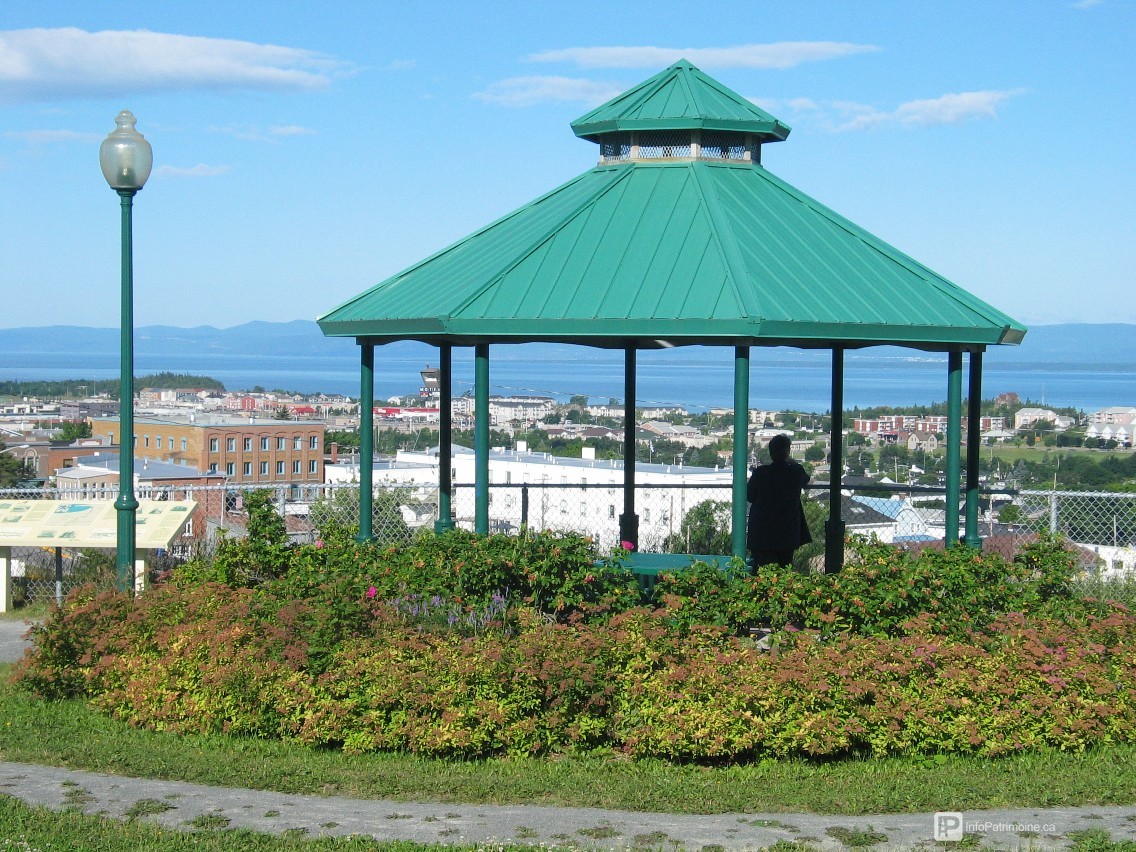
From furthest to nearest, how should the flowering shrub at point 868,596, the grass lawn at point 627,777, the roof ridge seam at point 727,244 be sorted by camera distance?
the roof ridge seam at point 727,244 < the flowering shrub at point 868,596 < the grass lawn at point 627,777

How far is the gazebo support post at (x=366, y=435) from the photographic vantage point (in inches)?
449

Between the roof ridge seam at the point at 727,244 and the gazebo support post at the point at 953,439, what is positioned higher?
the roof ridge seam at the point at 727,244

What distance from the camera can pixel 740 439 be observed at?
385 inches

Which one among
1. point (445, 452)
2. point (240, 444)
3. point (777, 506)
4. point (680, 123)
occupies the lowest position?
point (240, 444)

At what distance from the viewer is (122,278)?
34.1 ft

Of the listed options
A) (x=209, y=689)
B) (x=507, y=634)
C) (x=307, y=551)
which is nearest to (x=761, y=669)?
(x=507, y=634)

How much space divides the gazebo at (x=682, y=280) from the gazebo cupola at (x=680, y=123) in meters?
0.01

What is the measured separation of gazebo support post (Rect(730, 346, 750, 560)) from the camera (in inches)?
Answer: 382

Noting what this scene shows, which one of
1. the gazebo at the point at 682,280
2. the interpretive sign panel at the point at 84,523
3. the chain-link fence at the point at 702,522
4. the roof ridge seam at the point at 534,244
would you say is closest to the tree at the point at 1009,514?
the chain-link fence at the point at 702,522

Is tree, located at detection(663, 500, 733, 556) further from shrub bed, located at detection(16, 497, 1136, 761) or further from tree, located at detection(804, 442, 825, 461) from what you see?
tree, located at detection(804, 442, 825, 461)

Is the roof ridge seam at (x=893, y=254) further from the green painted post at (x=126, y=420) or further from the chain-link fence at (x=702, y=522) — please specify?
the green painted post at (x=126, y=420)

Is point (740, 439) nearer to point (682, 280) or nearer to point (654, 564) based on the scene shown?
point (682, 280)

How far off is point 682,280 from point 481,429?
1923 mm

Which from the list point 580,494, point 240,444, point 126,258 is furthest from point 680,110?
point 240,444
